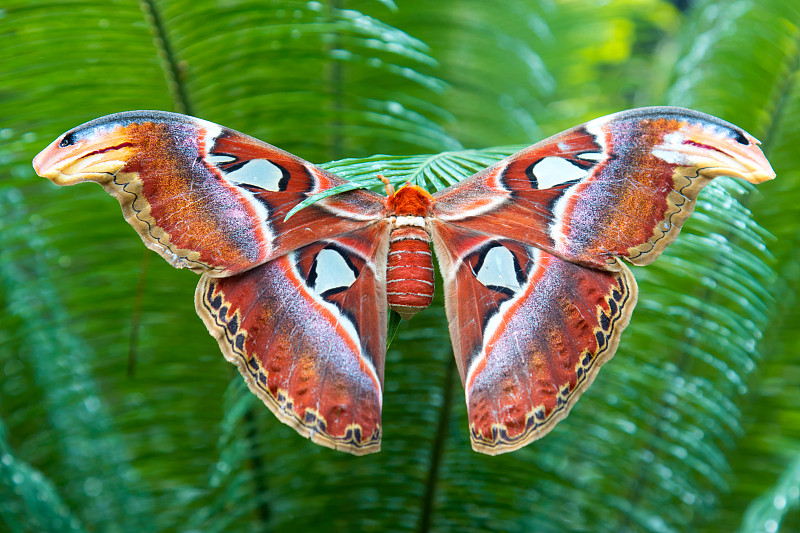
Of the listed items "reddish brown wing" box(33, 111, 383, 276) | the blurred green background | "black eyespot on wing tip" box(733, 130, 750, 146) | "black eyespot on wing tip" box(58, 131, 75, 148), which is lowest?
the blurred green background

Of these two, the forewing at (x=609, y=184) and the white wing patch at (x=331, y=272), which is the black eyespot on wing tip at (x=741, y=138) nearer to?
the forewing at (x=609, y=184)

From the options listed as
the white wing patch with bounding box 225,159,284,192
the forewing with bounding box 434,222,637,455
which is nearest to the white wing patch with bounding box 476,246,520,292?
the forewing with bounding box 434,222,637,455

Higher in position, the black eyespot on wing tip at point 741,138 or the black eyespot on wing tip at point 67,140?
the black eyespot on wing tip at point 741,138

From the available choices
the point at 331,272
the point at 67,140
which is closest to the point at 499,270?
the point at 331,272

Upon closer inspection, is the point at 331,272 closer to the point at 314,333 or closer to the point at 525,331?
the point at 314,333

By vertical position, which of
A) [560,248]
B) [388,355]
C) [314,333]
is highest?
[560,248]

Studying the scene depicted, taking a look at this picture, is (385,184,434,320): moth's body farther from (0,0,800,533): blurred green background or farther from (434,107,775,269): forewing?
(0,0,800,533): blurred green background

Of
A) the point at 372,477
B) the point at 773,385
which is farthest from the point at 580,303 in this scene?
the point at 773,385

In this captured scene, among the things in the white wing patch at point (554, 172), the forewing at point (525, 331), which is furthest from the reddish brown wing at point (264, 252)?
the white wing patch at point (554, 172)
